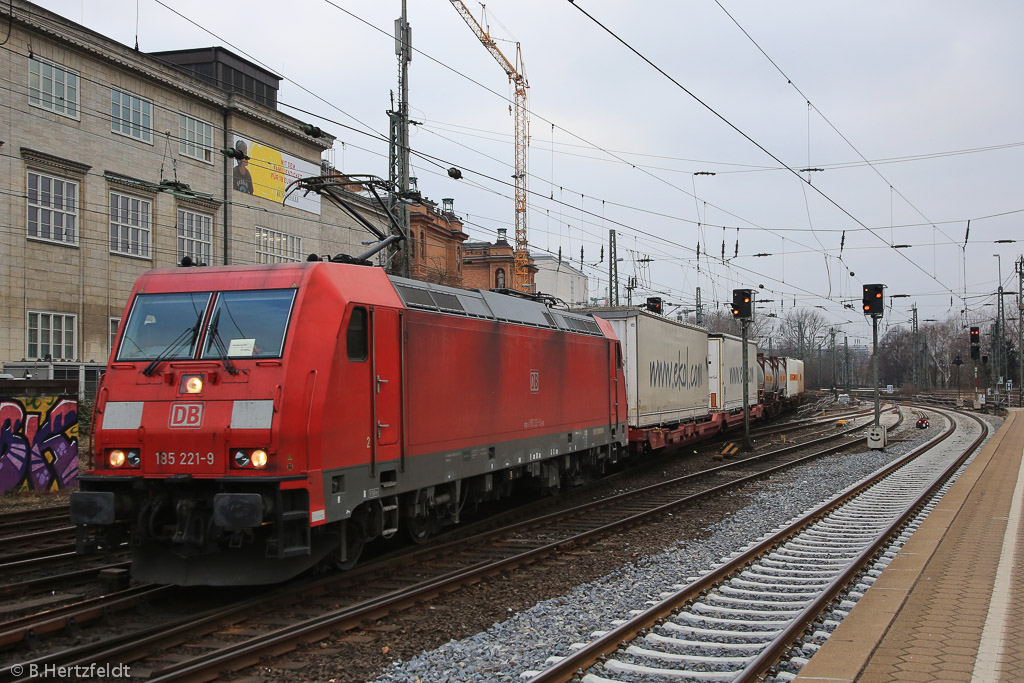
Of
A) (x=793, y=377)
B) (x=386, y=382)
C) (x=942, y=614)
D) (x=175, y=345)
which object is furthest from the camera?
(x=793, y=377)

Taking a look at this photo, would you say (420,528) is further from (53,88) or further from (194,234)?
(194,234)

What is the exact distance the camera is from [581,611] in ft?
26.9

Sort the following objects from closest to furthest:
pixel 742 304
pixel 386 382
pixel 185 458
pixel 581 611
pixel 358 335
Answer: pixel 185 458, pixel 581 611, pixel 358 335, pixel 386 382, pixel 742 304

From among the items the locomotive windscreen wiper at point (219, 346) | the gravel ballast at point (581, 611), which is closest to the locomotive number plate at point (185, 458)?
the locomotive windscreen wiper at point (219, 346)

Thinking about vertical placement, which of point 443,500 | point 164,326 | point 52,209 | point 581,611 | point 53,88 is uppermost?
point 53,88

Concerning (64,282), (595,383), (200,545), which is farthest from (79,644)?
(64,282)

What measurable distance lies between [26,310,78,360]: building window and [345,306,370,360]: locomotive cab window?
20.5 m

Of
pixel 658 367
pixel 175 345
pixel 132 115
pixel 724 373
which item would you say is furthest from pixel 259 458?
pixel 132 115

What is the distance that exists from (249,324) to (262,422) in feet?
3.83

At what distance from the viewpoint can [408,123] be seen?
700 inches

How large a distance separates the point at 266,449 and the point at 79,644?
221 cm

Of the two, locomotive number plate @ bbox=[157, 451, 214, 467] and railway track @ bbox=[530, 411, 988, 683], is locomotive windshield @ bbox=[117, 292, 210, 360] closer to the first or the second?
locomotive number plate @ bbox=[157, 451, 214, 467]

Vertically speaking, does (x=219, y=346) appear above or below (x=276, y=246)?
below

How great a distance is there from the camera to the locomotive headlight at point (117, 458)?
8.03m
